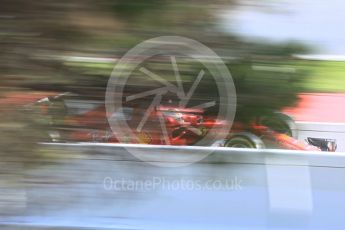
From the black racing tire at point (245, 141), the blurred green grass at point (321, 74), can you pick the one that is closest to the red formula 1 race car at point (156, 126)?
the black racing tire at point (245, 141)

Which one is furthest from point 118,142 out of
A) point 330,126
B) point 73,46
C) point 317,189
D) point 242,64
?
point 317,189

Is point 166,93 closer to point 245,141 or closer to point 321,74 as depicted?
point 245,141

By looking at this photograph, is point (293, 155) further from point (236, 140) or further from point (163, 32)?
point (163, 32)

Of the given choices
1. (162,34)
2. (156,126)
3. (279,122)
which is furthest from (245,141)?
(162,34)

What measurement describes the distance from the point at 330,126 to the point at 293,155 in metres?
0.45

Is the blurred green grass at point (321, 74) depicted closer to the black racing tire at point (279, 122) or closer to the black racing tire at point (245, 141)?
the black racing tire at point (279, 122)

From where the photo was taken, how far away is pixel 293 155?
1.88 m

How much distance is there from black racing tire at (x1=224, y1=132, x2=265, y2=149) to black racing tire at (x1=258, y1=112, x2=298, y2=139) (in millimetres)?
52

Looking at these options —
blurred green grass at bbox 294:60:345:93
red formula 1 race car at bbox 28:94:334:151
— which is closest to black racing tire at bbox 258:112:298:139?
red formula 1 race car at bbox 28:94:334:151

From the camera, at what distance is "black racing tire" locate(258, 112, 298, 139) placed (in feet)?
4.99

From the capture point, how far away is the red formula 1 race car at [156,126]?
5.10ft

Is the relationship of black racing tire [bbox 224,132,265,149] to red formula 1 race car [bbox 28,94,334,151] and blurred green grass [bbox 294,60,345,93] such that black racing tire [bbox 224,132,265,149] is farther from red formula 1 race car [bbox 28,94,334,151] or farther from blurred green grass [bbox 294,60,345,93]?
blurred green grass [bbox 294,60,345,93]

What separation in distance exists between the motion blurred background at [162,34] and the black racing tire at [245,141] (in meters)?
0.06

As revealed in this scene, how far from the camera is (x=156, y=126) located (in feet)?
5.26
